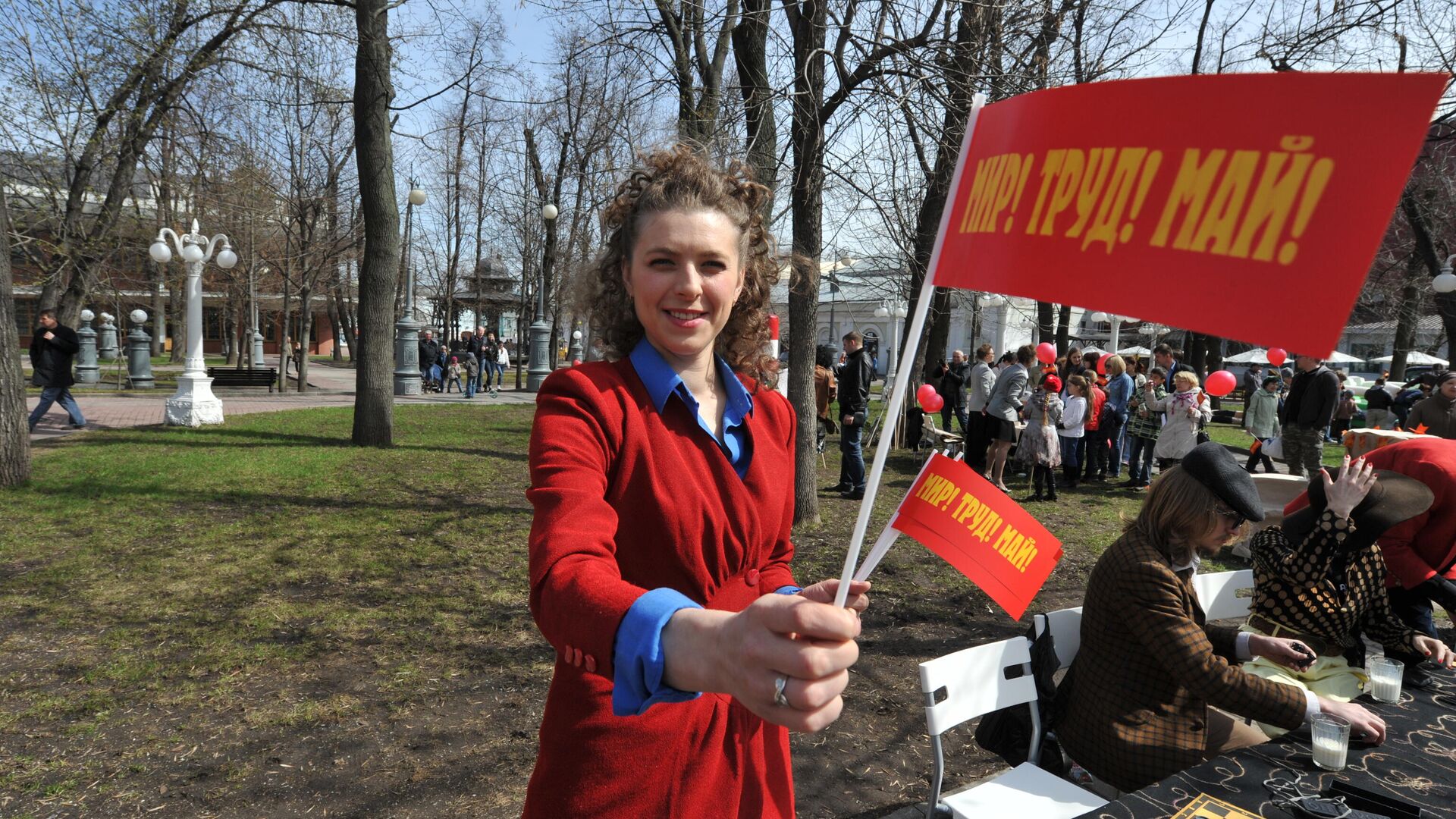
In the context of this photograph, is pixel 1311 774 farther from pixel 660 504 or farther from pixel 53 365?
pixel 53 365

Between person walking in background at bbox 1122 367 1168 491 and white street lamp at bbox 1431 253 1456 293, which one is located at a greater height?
white street lamp at bbox 1431 253 1456 293

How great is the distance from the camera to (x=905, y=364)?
0.87m

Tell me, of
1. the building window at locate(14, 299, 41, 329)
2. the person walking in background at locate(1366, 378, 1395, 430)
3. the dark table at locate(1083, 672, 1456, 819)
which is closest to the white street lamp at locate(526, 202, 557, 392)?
the person walking in background at locate(1366, 378, 1395, 430)

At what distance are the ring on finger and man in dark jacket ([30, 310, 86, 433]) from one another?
1519cm

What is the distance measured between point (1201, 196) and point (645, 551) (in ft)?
2.94

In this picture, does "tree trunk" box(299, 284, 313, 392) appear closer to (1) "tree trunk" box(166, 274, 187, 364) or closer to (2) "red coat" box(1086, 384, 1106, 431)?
(1) "tree trunk" box(166, 274, 187, 364)

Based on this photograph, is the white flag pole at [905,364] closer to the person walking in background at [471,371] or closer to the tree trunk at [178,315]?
the person walking in background at [471,371]

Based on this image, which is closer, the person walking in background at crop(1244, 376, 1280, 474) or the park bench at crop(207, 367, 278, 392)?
the person walking in background at crop(1244, 376, 1280, 474)

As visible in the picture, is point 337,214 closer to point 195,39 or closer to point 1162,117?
point 195,39

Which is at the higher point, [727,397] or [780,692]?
[727,397]

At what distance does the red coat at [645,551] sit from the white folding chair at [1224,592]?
153 inches

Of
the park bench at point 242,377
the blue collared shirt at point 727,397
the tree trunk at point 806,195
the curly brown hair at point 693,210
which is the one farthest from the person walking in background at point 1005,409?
the park bench at point 242,377

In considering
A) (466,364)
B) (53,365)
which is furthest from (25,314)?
(53,365)

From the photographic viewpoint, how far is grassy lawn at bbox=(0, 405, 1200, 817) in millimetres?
3736
